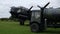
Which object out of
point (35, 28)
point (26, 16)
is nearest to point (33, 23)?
point (35, 28)

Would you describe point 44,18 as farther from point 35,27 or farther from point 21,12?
point 21,12

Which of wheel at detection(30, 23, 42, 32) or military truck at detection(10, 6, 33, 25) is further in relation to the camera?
military truck at detection(10, 6, 33, 25)

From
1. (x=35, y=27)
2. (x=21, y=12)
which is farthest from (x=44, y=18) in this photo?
(x=21, y=12)

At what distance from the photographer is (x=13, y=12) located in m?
35.6

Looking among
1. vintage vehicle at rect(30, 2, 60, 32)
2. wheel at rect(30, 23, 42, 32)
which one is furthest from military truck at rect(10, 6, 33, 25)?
vintage vehicle at rect(30, 2, 60, 32)

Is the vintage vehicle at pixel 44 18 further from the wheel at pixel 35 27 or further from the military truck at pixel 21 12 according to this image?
the military truck at pixel 21 12

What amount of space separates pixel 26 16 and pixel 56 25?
42.7 feet

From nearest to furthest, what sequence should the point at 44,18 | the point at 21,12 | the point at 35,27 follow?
the point at 44,18 → the point at 35,27 → the point at 21,12

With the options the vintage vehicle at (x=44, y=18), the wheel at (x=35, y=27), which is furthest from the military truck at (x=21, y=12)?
the vintage vehicle at (x=44, y=18)

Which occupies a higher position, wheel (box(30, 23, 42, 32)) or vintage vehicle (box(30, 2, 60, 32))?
vintage vehicle (box(30, 2, 60, 32))

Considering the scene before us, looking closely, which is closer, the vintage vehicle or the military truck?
the vintage vehicle

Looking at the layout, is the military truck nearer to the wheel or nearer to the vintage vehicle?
the wheel

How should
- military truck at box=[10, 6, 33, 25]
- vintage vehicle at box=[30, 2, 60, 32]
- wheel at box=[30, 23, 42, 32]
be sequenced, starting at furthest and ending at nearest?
military truck at box=[10, 6, 33, 25] < wheel at box=[30, 23, 42, 32] < vintage vehicle at box=[30, 2, 60, 32]

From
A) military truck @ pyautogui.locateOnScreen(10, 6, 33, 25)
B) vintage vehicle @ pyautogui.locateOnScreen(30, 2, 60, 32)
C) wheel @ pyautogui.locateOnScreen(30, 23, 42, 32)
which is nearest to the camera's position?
vintage vehicle @ pyautogui.locateOnScreen(30, 2, 60, 32)
